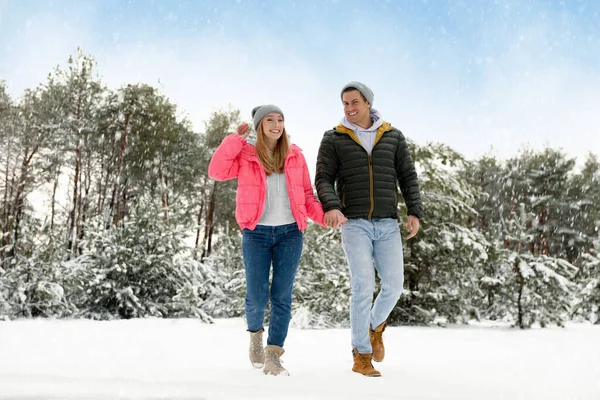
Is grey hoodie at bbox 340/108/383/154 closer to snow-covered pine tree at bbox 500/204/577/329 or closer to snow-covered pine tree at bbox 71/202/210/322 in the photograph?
snow-covered pine tree at bbox 500/204/577/329

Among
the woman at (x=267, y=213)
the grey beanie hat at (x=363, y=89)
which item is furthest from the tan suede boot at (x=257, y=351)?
the grey beanie hat at (x=363, y=89)

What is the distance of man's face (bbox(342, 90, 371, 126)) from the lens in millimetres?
3756

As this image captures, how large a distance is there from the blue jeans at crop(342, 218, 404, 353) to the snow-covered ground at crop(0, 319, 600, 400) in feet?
1.10

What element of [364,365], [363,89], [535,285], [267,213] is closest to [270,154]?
[267,213]

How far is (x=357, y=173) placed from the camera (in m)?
3.62

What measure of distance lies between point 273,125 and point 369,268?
121 centimetres

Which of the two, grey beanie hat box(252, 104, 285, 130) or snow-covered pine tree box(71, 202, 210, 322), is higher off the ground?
grey beanie hat box(252, 104, 285, 130)

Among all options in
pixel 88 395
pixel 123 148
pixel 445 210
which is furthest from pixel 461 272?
pixel 123 148

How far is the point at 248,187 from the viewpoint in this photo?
3.37m

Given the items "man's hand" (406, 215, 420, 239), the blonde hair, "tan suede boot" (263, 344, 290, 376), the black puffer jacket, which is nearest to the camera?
"tan suede boot" (263, 344, 290, 376)

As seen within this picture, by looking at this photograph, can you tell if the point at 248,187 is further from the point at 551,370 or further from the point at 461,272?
the point at 461,272

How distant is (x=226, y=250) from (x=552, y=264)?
28.5ft

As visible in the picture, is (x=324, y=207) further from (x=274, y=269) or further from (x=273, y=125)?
(x=273, y=125)

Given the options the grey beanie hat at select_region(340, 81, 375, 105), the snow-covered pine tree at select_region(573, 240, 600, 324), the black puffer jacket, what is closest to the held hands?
the black puffer jacket
